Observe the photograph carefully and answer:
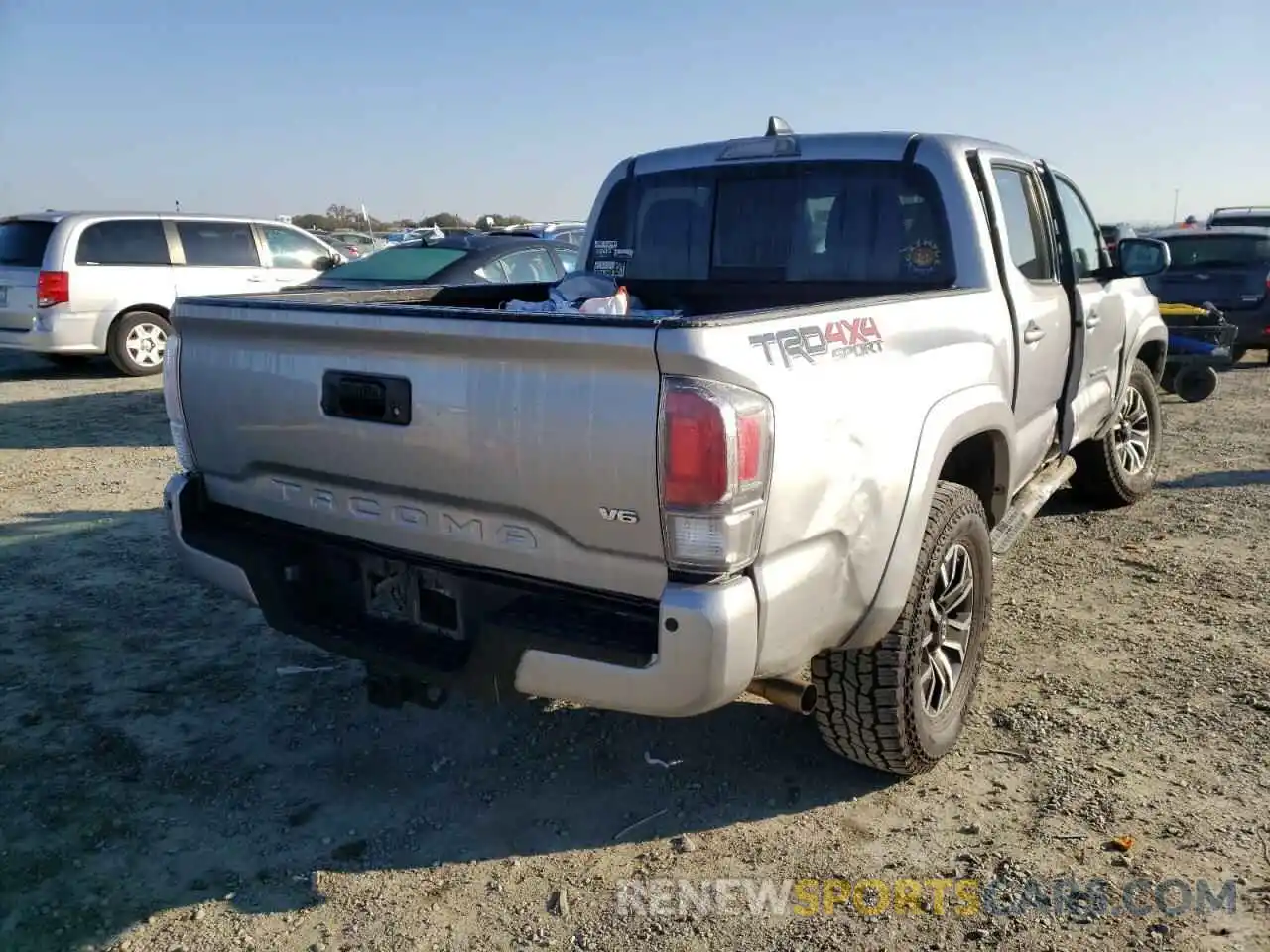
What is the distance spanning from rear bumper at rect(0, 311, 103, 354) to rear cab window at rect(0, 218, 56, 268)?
0.60m

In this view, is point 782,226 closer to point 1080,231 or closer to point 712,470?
point 1080,231

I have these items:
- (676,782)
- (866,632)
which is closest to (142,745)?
(676,782)

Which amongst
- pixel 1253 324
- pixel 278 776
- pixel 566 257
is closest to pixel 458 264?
pixel 566 257

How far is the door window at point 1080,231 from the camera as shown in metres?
4.81

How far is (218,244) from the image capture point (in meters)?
11.9

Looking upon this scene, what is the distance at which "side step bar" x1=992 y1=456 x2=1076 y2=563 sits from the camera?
12.6 feet

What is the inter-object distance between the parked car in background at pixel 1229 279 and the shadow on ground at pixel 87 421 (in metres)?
10.4

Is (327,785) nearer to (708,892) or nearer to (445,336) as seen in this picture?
(708,892)

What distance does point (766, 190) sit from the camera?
4.08m

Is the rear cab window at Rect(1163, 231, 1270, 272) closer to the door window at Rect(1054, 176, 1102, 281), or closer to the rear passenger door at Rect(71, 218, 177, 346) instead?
the door window at Rect(1054, 176, 1102, 281)

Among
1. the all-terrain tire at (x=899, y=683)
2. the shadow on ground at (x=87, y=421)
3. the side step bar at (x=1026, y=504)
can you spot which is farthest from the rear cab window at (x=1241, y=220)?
the shadow on ground at (x=87, y=421)

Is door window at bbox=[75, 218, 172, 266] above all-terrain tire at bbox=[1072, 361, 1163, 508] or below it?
above

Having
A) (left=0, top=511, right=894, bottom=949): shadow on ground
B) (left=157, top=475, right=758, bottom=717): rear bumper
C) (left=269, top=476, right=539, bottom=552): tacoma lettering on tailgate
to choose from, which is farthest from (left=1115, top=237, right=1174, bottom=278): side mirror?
(left=269, top=476, right=539, bottom=552): tacoma lettering on tailgate

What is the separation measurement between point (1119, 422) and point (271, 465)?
4940 mm
